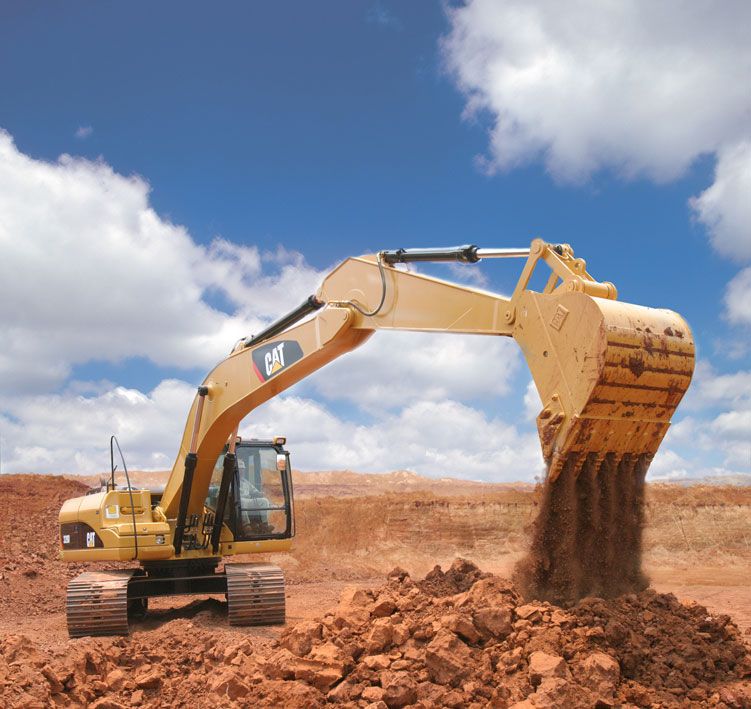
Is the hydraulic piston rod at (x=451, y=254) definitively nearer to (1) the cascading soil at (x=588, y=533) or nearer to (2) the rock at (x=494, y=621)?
(1) the cascading soil at (x=588, y=533)

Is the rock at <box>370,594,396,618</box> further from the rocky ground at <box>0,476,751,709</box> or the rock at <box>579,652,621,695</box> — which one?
the rock at <box>579,652,621,695</box>

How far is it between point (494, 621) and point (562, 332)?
8.48 feet

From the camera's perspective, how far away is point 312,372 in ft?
34.9

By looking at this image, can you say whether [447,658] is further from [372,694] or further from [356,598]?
[356,598]

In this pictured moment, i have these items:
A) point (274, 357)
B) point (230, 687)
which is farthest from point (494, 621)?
point (274, 357)

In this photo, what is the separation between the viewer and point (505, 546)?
2545cm

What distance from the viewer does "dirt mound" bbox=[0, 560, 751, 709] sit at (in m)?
6.57

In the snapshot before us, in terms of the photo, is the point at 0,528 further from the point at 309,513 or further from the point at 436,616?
the point at 436,616

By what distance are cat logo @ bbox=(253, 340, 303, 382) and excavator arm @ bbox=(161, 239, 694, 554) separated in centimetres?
41

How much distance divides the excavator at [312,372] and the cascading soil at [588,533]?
34 mm

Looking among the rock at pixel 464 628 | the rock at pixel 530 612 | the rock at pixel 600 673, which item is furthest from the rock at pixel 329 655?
the rock at pixel 600 673

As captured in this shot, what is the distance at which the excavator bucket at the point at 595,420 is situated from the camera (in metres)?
6.92

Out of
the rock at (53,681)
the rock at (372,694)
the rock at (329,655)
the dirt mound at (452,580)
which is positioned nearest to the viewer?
the rock at (372,694)

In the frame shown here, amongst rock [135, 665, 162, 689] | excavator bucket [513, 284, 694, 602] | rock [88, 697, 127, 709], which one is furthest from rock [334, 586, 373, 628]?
rock [88, 697, 127, 709]
